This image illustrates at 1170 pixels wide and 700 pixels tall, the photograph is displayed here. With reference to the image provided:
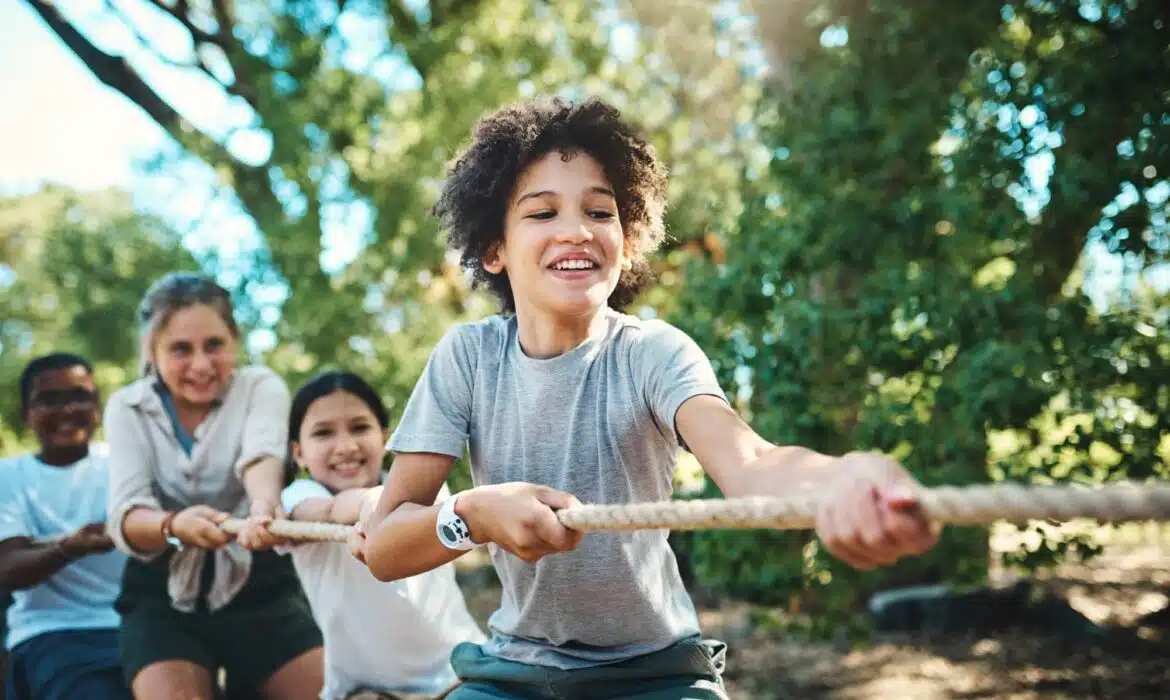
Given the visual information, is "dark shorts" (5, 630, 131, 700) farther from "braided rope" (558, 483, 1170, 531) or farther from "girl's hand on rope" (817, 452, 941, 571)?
"girl's hand on rope" (817, 452, 941, 571)

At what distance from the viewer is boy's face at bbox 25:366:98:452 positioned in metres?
3.78

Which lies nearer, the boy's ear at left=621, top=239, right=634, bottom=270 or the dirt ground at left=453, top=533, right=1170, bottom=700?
the boy's ear at left=621, top=239, right=634, bottom=270

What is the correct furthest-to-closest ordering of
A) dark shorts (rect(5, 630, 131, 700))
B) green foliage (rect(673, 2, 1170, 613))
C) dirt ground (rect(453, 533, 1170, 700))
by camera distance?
dirt ground (rect(453, 533, 1170, 700)) < green foliage (rect(673, 2, 1170, 613)) < dark shorts (rect(5, 630, 131, 700))

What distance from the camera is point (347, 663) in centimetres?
274

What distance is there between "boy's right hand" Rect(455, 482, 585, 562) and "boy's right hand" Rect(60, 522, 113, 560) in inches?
79.0

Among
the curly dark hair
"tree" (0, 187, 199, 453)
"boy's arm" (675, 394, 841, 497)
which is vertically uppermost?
"tree" (0, 187, 199, 453)

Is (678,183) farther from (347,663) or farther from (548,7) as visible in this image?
(347,663)

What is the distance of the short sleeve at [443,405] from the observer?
201cm

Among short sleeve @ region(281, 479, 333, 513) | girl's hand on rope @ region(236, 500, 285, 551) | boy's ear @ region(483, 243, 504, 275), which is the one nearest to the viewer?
boy's ear @ region(483, 243, 504, 275)

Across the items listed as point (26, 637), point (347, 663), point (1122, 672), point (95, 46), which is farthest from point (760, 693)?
point (95, 46)

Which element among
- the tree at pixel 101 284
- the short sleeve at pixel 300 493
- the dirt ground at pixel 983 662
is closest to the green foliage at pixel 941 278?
the dirt ground at pixel 983 662

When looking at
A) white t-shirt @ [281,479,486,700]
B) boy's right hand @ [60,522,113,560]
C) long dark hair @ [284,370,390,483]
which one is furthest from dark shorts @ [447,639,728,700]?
boy's right hand @ [60,522,113,560]

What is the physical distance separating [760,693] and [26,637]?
10.5ft

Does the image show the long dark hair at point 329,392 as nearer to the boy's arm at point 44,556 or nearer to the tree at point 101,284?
the boy's arm at point 44,556
